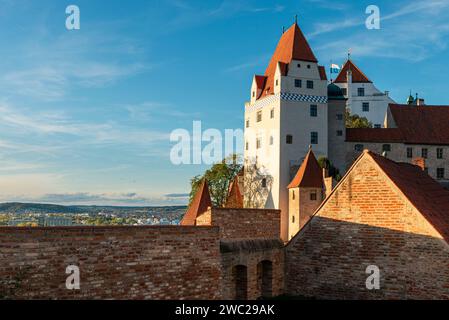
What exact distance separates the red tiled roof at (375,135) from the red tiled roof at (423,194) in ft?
109

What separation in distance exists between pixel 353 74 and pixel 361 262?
64.9 meters

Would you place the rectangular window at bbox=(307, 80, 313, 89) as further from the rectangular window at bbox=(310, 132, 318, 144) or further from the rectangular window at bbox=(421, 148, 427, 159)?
the rectangular window at bbox=(421, 148, 427, 159)

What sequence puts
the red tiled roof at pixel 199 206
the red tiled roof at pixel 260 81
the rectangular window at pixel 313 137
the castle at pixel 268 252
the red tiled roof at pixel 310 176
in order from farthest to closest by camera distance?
the red tiled roof at pixel 260 81 → the rectangular window at pixel 313 137 → the red tiled roof at pixel 310 176 → the red tiled roof at pixel 199 206 → the castle at pixel 268 252

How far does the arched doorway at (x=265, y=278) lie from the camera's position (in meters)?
15.9

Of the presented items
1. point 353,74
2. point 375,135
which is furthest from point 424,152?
point 353,74

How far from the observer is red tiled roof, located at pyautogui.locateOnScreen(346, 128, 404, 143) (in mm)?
51094

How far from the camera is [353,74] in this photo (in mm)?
75688

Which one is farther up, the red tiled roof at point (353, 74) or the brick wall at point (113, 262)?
the red tiled roof at point (353, 74)

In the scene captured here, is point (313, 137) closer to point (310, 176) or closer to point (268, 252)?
point (310, 176)

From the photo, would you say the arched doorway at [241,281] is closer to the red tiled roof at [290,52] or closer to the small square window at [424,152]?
the red tiled roof at [290,52]

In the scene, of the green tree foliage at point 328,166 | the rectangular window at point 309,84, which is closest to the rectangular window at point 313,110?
the rectangular window at point 309,84

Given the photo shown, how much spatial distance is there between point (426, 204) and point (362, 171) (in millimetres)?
2186
